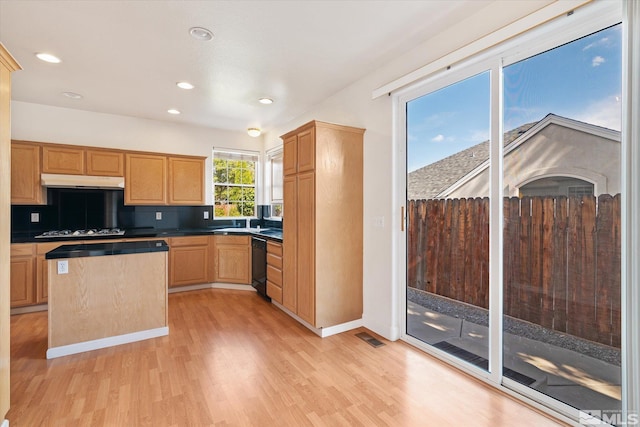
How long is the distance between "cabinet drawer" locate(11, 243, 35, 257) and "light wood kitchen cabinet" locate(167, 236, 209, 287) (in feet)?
4.94

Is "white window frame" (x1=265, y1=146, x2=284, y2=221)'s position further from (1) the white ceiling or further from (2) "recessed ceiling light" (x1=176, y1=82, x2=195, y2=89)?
(2) "recessed ceiling light" (x1=176, y1=82, x2=195, y2=89)

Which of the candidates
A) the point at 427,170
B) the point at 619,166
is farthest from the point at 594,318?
the point at 427,170

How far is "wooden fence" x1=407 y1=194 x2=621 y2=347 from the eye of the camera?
1697 mm

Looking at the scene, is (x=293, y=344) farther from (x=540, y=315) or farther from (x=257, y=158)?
(x=257, y=158)

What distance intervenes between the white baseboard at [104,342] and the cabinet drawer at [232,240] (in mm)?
1832

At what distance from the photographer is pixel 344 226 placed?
3.26 metres

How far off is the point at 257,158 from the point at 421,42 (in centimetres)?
386

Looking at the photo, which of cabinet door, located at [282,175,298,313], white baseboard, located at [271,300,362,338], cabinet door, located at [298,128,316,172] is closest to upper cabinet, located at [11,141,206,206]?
cabinet door, located at [282,175,298,313]

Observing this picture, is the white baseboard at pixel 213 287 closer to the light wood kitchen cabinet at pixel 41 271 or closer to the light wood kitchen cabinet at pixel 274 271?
the light wood kitchen cabinet at pixel 274 271

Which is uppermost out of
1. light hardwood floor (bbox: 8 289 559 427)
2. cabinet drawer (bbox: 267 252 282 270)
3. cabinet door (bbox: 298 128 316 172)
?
cabinet door (bbox: 298 128 316 172)

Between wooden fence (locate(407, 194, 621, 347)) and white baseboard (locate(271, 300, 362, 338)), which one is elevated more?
wooden fence (locate(407, 194, 621, 347))

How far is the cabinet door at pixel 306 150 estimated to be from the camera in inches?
121

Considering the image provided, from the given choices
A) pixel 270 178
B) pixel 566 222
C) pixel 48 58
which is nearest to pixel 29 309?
pixel 48 58

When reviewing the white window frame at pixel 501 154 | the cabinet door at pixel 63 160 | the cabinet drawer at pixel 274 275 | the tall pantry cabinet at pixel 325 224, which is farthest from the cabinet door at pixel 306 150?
the cabinet door at pixel 63 160
